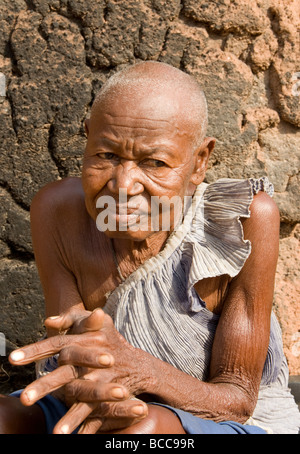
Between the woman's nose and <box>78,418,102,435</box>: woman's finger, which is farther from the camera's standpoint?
the woman's nose

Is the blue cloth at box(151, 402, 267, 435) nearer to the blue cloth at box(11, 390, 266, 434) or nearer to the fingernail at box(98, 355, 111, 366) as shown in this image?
the blue cloth at box(11, 390, 266, 434)

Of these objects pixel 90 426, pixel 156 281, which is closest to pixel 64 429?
pixel 90 426

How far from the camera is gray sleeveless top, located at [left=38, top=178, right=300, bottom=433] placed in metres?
2.39

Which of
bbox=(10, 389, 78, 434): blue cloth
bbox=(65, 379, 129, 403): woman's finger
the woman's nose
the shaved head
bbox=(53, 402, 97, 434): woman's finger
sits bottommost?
bbox=(10, 389, 78, 434): blue cloth

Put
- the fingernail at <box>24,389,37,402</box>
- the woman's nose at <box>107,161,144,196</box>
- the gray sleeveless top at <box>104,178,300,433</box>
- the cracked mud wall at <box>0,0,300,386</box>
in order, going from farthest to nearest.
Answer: the cracked mud wall at <box>0,0,300,386</box>
the gray sleeveless top at <box>104,178,300,433</box>
the woman's nose at <box>107,161,144,196</box>
the fingernail at <box>24,389,37,402</box>

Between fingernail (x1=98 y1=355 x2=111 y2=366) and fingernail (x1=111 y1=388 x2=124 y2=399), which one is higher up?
fingernail (x1=98 y1=355 x2=111 y2=366)

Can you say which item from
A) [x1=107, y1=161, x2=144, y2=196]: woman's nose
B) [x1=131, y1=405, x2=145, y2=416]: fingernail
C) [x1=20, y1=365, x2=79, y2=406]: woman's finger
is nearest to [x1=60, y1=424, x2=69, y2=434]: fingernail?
[x1=20, y1=365, x2=79, y2=406]: woman's finger

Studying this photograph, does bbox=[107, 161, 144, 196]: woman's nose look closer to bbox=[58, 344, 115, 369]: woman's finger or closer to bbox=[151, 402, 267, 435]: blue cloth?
bbox=[58, 344, 115, 369]: woman's finger

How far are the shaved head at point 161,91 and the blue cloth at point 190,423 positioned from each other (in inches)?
36.0

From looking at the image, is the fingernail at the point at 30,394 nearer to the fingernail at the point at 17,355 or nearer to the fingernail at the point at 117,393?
the fingernail at the point at 17,355

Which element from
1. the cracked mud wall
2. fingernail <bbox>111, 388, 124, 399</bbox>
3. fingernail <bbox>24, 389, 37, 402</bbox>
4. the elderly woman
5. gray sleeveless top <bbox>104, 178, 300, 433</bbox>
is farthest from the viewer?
the cracked mud wall

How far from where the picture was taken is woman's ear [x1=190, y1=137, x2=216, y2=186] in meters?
2.41

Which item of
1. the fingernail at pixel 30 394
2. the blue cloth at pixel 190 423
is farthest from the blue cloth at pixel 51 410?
the fingernail at pixel 30 394
